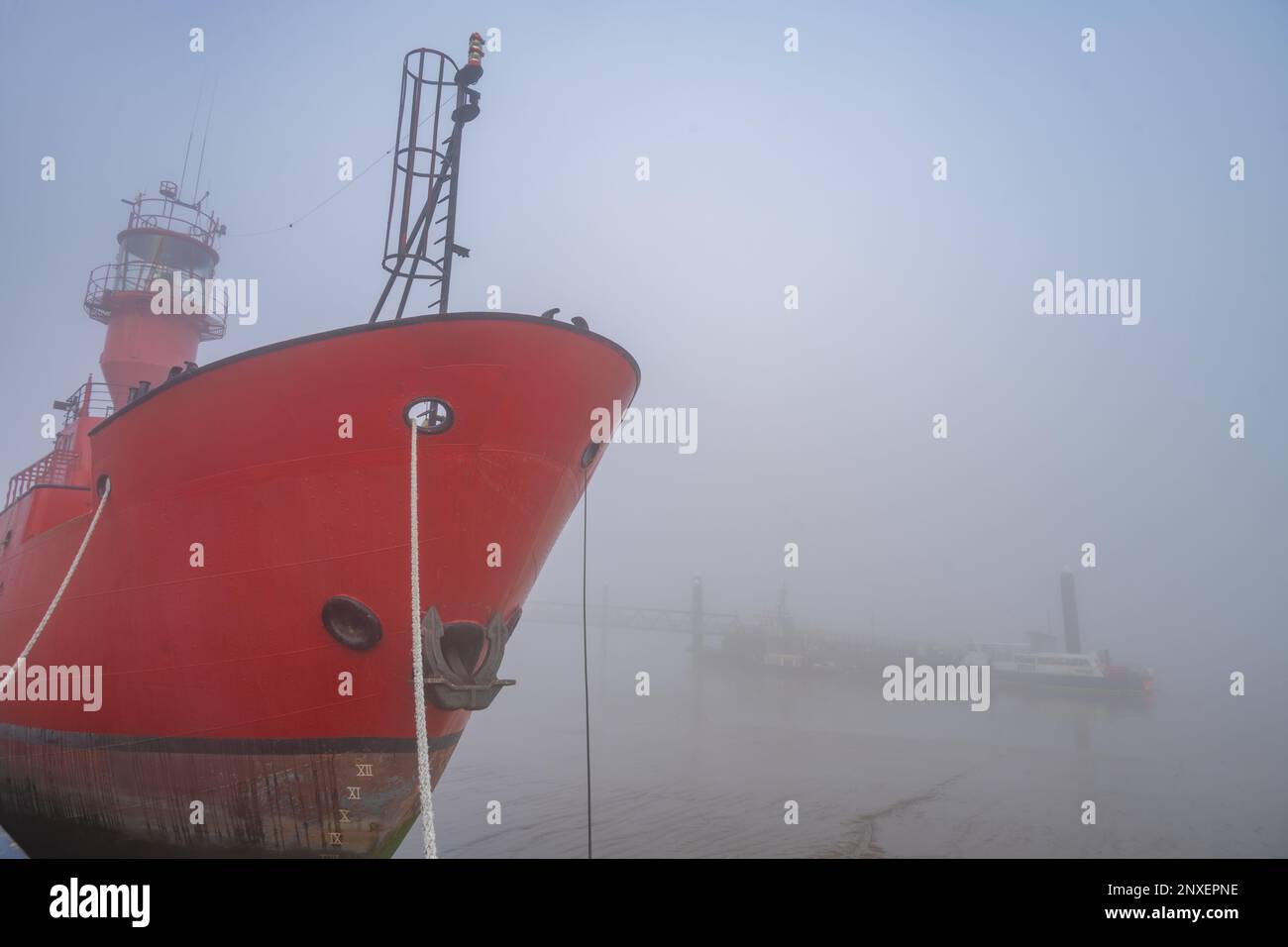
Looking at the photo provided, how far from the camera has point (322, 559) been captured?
6.18 m

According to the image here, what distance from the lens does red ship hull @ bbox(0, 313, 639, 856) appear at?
6.18 meters

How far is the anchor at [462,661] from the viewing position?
6.01 m

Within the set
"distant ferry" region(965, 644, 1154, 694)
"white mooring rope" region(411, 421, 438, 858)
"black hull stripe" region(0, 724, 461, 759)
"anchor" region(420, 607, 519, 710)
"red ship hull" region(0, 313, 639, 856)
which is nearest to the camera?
"white mooring rope" region(411, 421, 438, 858)

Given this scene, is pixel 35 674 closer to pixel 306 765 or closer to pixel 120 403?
pixel 306 765

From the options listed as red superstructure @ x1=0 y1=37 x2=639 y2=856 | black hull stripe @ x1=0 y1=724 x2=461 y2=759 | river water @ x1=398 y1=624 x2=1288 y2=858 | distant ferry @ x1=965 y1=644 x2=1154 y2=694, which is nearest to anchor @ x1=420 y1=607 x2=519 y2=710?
red superstructure @ x1=0 y1=37 x2=639 y2=856

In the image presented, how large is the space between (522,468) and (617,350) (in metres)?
1.50

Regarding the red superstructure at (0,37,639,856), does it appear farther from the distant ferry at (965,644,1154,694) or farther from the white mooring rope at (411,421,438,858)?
the distant ferry at (965,644,1154,694)

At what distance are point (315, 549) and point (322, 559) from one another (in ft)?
0.35

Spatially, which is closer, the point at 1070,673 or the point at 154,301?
the point at 154,301

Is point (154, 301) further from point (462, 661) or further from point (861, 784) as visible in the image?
point (861, 784)

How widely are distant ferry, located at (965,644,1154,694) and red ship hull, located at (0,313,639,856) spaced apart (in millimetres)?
58781

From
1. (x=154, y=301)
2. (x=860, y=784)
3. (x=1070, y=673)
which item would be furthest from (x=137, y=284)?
(x=1070, y=673)

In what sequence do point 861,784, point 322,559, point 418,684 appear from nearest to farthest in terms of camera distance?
point 418,684, point 322,559, point 861,784
